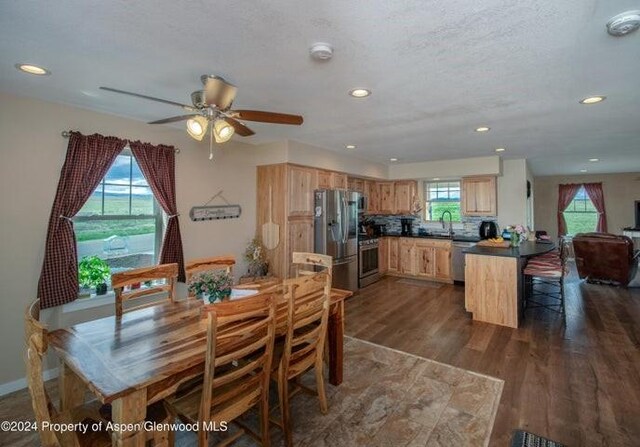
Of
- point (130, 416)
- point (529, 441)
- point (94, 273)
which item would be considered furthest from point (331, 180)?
point (130, 416)

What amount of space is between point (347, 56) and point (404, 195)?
207 inches

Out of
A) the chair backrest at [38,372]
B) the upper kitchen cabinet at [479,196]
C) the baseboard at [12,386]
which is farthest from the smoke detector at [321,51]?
the upper kitchen cabinet at [479,196]

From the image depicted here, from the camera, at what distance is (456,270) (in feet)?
19.5

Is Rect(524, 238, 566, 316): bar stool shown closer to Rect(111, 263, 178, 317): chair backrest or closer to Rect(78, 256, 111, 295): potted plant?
Rect(111, 263, 178, 317): chair backrest

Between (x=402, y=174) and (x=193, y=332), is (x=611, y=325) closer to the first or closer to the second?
(x=402, y=174)

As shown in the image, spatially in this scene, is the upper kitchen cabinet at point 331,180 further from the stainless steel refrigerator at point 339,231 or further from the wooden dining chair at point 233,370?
the wooden dining chair at point 233,370

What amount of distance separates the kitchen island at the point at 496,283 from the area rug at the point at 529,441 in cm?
212

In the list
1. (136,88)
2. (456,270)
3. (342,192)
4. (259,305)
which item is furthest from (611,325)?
(136,88)

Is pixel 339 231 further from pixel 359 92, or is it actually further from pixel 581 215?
pixel 581 215

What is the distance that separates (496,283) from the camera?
156 inches

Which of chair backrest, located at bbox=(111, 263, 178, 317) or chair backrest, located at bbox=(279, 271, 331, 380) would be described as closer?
chair backrest, located at bbox=(279, 271, 331, 380)

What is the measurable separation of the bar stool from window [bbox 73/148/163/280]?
496cm

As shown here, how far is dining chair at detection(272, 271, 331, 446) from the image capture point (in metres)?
1.92

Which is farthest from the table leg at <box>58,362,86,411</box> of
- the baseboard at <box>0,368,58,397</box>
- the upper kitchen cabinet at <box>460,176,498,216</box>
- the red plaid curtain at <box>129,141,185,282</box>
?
the upper kitchen cabinet at <box>460,176,498,216</box>
